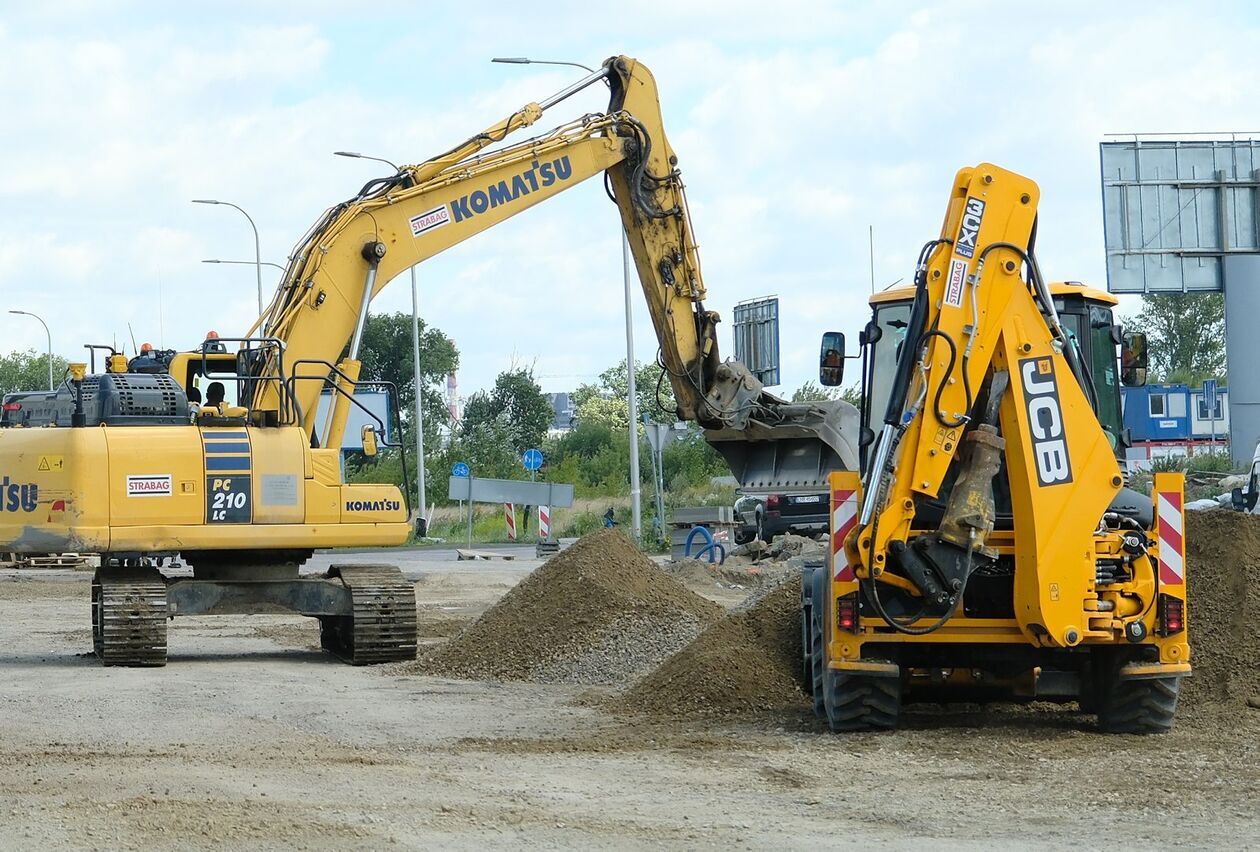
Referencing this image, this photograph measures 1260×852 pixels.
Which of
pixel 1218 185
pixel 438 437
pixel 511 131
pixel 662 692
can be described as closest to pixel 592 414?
pixel 438 437

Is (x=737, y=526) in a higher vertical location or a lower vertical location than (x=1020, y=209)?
lower

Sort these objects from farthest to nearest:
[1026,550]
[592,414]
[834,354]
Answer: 1. [592,414]
2. [834,354]
3. [1026,550]

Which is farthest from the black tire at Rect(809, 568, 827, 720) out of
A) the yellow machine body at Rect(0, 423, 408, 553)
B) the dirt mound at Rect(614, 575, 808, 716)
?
the yellow machine body at Rect(0, 423, 408, 553)

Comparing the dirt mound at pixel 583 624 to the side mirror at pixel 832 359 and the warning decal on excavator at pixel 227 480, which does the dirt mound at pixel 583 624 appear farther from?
the side mirror at pixel 832 359

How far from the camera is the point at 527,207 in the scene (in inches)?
722

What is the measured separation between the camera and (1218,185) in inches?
1433

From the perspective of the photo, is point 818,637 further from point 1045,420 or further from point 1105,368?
point 1105,368

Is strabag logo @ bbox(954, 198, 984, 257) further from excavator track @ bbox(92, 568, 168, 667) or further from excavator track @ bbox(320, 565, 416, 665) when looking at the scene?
excavator track @ bbox(92, 568, 168, 667)

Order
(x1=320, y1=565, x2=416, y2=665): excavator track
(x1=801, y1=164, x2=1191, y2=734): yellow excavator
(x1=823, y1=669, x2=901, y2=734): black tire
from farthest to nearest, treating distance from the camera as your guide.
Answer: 1. (x1=320, y1=565, x2=416, y2=665): excavator track
2. (x1=823, y1=669, x2=901, y2=734): black tire
3. (x1=801, y1=164, x2=1191, y2=734): yellow excavator

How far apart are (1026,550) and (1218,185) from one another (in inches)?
1130

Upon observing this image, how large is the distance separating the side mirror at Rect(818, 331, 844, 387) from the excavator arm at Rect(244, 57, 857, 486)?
6.62 m

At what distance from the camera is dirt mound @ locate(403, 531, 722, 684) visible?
15.8m

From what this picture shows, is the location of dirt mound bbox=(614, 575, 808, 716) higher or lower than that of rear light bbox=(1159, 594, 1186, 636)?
lower

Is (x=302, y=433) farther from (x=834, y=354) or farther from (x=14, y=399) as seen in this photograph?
(x=834, y=354)
